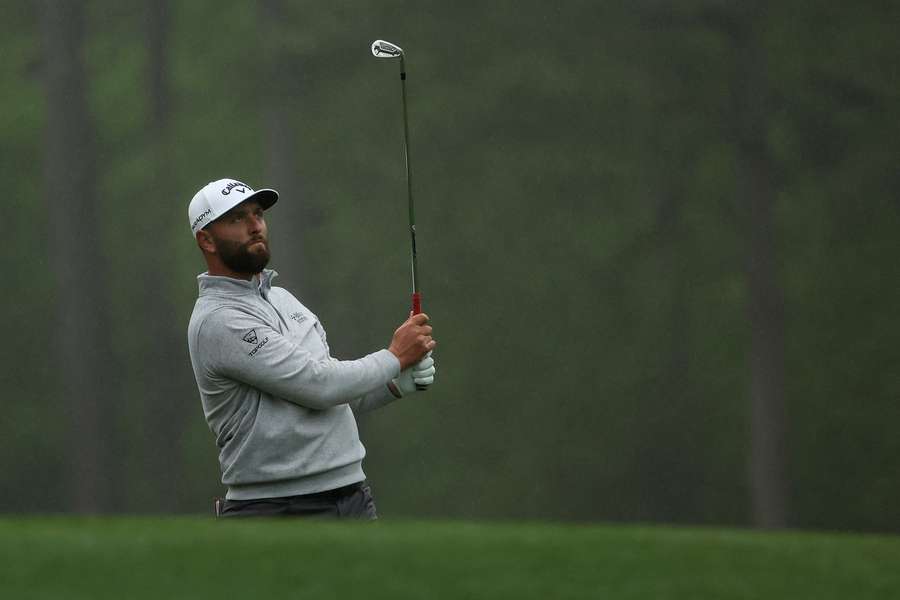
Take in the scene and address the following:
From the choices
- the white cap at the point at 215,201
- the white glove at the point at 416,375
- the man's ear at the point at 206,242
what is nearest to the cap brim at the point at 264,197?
the white cap at the point at 215,201

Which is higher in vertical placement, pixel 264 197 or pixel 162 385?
pixel 264 197

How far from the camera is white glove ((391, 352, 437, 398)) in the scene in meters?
6.25

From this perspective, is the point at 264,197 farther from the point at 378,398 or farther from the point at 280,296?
the point at 378,398

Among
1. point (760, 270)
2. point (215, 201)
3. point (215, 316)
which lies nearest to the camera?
point (215, 316)

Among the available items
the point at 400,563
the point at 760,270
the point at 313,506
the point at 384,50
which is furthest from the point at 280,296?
the point at 760,270

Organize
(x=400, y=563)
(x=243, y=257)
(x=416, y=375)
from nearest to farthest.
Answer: (x=400, y=563) < (x=243, y=257) < (x=416, y=375)

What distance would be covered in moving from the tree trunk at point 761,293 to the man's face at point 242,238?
14.6 m

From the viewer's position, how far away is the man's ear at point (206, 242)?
5.93m

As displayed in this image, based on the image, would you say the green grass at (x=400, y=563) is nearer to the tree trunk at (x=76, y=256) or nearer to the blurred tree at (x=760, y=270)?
the blurred tree at (x=760, y=270)

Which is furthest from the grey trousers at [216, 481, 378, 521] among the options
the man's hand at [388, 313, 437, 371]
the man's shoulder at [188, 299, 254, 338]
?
the man's shoulder at [188, 299, 254, 338]

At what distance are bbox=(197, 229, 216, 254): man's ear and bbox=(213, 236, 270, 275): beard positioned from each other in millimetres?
75

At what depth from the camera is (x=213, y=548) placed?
13.0 feet

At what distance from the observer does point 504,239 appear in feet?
79.0

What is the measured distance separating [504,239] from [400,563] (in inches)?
795
